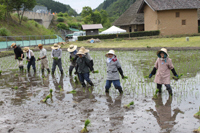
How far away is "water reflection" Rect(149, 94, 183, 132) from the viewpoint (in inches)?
190

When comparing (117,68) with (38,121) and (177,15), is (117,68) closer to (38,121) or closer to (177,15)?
(38,121)

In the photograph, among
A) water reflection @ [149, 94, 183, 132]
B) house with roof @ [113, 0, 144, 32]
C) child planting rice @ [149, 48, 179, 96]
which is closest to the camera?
water reflection @ [149, 94, 183, 132]

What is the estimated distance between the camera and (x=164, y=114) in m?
5.48

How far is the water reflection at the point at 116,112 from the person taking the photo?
510cm

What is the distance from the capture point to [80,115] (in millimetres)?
5656

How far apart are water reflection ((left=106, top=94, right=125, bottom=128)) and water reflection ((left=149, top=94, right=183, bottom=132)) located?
0.80 meters

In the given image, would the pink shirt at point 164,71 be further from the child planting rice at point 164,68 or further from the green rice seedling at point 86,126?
the green rice seedling at point 86,126

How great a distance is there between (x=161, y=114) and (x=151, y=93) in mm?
1855

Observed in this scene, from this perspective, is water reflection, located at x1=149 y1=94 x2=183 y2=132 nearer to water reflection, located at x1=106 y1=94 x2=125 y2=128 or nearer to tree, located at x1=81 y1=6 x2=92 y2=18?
water reflection, located at x1=106 y1=94 x2=125 y2=128

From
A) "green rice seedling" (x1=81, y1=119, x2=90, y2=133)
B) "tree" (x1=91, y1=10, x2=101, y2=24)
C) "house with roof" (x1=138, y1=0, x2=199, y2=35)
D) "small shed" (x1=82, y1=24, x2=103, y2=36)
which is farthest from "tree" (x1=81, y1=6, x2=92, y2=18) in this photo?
"green rice seedling" (x1=81, y1=119, x2=90, y2=133)

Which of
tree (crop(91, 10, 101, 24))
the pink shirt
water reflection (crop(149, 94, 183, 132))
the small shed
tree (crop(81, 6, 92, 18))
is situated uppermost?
tree (crop(81, 6, 92, 18))

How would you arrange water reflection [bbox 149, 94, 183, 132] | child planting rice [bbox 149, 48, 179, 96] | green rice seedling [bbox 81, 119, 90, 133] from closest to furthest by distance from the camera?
green rice seedling [bbox 81, 119, 90, 133] → water reflection [bbox 149, 94, 183, 132] → child planting rice [bbox 149, 48, 179, 96]

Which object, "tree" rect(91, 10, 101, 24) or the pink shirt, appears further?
"tree" rect(91, 10, 101, 24)

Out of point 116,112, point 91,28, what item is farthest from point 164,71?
point 91,28
